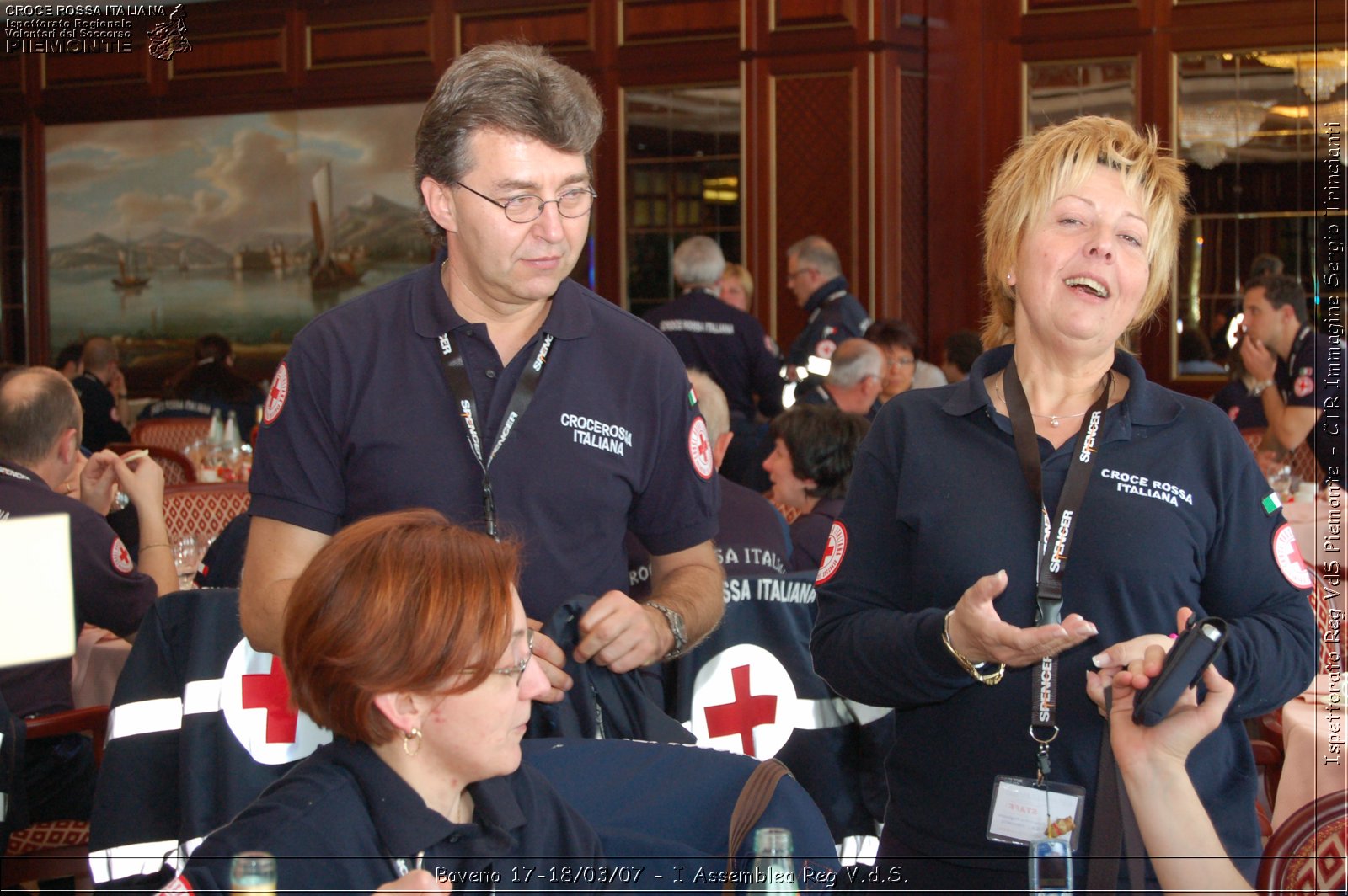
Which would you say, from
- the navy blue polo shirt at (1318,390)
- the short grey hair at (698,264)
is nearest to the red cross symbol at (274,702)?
the navy blue polo shirt at (1318,390)

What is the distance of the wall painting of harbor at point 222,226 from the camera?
34.8 ft

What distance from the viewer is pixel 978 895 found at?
164cm

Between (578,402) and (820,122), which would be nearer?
(578,402)

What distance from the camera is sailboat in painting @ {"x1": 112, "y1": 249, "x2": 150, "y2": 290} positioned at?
11422 mm

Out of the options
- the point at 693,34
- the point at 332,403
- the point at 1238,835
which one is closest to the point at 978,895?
the point at 1238,835

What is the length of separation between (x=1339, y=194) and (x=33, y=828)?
7.06 metres

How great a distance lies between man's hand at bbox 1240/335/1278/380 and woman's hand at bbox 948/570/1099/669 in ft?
15.9

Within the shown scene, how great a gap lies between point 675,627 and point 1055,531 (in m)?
0.61

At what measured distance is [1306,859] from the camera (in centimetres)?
160

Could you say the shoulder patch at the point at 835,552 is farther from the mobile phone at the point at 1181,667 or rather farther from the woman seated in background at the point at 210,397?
the woman seated in background at the point at 210,397

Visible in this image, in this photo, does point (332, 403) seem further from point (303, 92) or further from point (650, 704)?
point (303, 92)

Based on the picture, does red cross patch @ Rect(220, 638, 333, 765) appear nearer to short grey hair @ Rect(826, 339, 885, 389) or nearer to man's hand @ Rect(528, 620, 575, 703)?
man's hand @ Rect(528, 620, 575, 703)

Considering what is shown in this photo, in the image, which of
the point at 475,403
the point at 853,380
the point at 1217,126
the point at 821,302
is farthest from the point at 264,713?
the point at 1217,126

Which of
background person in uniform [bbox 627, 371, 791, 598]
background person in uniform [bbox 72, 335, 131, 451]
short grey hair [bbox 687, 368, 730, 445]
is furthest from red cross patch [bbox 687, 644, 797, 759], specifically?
background person in uniform [bbox 72, 335, 131, 451]
